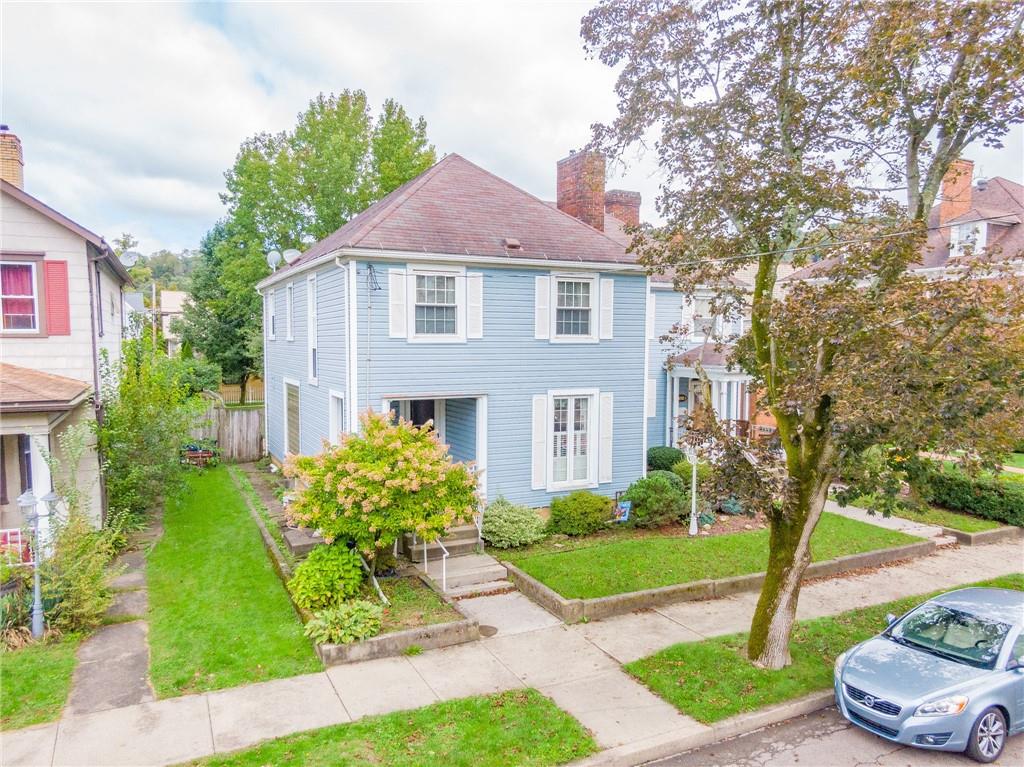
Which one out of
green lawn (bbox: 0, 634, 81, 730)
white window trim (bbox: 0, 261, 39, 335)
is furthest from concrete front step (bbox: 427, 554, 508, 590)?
white window trim (bbox: 0, 261, 39, 335)

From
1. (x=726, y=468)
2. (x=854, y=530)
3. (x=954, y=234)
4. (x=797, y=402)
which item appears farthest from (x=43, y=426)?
(x=954, y=234)

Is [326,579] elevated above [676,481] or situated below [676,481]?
below

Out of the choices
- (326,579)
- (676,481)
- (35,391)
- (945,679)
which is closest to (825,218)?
(945,679)

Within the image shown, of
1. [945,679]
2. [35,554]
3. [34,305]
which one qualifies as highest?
[34,305]

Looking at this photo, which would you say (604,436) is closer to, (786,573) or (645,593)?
(645,593)

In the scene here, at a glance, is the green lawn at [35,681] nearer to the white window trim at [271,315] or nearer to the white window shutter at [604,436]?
the white window shutter at [604,436]

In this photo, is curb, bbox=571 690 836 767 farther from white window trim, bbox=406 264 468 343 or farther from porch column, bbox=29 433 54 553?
porch column, bbox=29 433 54 553
